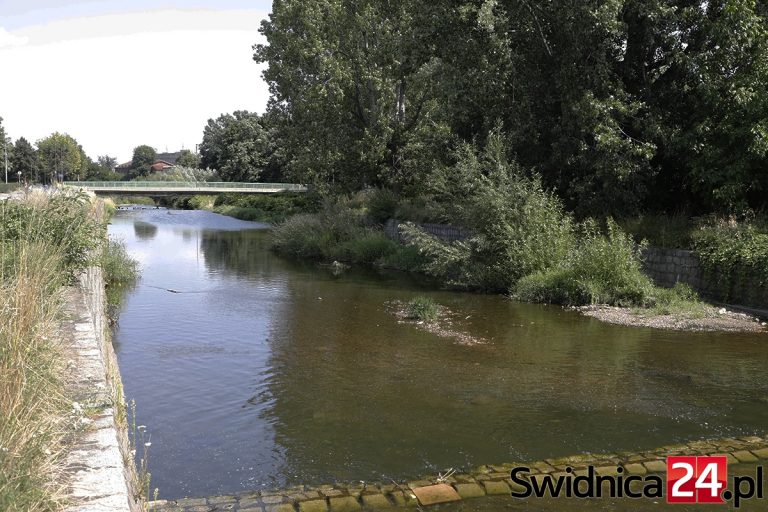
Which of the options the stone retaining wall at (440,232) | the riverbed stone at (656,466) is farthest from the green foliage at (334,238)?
the riverbed stone at (656,466)

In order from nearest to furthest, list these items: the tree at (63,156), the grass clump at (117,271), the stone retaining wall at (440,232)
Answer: the grass clump at (117,271)
the stone retaining wall at (440,232)
the tree at (63,156)

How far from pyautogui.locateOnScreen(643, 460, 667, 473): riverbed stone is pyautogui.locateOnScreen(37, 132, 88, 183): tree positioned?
10152 cm

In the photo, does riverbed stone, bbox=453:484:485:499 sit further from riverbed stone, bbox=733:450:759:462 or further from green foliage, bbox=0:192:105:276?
green foliage, bbox=0:192:105:276

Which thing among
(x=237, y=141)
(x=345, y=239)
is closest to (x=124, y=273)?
(x=345, y=239)

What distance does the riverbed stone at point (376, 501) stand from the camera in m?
5.71


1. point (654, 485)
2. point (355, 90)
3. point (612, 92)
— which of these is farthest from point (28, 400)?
point (355, 90)

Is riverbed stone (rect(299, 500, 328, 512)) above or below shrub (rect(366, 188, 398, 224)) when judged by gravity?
below

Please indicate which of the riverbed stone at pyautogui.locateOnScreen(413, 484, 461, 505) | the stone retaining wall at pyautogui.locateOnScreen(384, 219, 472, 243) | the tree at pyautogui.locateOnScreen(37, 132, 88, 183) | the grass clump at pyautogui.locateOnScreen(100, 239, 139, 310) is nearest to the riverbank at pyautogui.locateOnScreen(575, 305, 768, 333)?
the stone retaining wall at pyautogui.locateOnScreen(384, 219, 472, 243)

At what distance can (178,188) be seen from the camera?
2566 inches

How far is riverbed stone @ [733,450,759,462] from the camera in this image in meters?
6.65

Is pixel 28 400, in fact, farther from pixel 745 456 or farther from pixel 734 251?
pixel 734 251

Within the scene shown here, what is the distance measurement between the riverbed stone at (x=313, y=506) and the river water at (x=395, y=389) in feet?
1.81

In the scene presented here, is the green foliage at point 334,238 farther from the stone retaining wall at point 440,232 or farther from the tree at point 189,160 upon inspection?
the tree at point 189,160

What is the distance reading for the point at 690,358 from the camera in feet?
35.9
